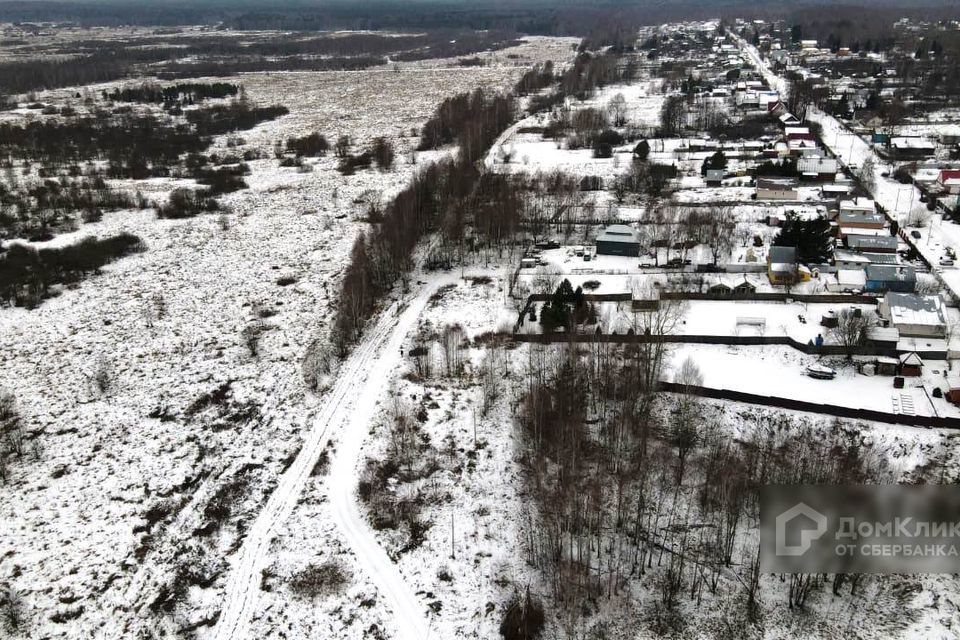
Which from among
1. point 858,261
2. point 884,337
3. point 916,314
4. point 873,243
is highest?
point 873,243

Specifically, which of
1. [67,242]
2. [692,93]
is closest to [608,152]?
[692,93]

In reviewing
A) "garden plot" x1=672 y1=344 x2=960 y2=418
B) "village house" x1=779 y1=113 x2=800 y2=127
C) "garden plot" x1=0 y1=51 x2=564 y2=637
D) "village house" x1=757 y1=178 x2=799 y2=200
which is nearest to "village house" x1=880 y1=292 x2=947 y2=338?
"garden plot" x1=672 y1=344 x2=960 y2=418

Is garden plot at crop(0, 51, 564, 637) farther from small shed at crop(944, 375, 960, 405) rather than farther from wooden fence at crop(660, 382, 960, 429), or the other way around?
small shed at crop(944, 375, 960, 405)

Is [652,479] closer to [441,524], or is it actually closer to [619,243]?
[441,524]

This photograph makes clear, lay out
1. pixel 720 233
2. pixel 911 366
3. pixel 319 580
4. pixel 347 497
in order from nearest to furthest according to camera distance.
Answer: pixel 319 580
pixel 347 497
pixel 911 366
pixel 720 233

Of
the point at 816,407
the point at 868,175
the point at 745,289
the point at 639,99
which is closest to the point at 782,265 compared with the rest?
the point at 745,289
